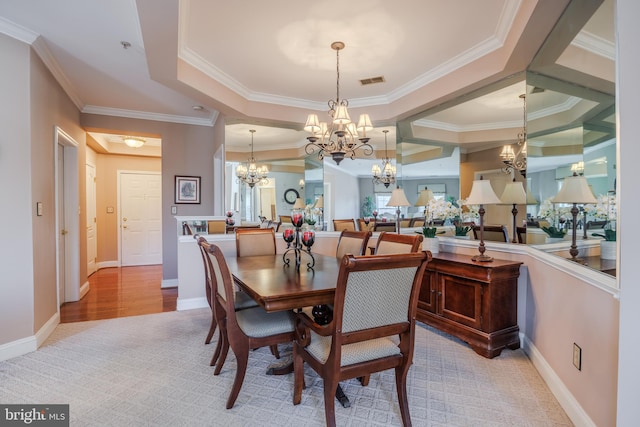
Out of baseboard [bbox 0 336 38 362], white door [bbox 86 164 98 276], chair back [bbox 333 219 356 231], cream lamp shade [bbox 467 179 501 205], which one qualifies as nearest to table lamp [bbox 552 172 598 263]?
cream lamp shade [bbox 467 179 501 205]

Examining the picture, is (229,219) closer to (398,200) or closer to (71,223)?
(71,223)

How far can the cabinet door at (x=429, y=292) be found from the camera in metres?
2.98

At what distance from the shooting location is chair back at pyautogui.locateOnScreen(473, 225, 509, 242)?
2.90m

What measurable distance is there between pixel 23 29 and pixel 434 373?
4175mm

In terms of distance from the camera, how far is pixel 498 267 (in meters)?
2.51

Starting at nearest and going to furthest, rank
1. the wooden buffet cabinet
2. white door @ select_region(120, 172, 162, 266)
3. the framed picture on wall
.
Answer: the wooden buffet cabinet → the framed picture on wall → white door @ select_region(120, 172, 162, 266)

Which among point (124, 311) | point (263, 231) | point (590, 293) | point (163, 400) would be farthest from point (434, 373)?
point (124, 311)

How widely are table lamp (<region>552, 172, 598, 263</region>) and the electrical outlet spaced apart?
1.58ft

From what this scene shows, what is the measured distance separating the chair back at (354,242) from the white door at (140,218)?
5400mm

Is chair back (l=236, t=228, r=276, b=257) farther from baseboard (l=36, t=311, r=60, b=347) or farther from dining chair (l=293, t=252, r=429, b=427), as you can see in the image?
baseboard (l=36, t=311, r=60, b=347)

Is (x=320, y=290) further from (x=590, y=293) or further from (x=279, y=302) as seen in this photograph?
(x=590, y=293)

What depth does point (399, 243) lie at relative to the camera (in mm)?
2299

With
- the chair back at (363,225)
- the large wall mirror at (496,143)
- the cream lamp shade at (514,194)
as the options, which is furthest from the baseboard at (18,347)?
the cream lamp shade at (514,194)

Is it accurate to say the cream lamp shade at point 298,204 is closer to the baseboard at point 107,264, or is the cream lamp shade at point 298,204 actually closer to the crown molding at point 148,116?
the crown molding at point 148,116
